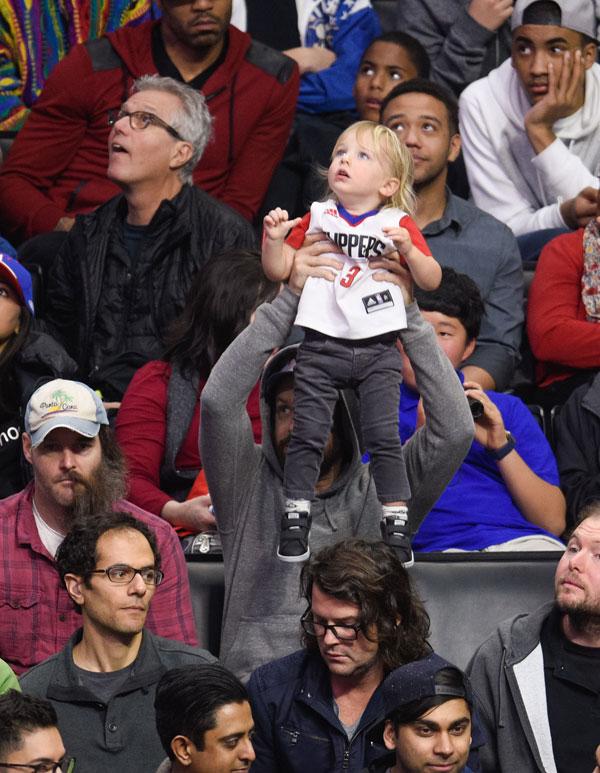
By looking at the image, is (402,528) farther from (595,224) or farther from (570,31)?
(570,31)

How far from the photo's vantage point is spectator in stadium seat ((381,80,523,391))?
561 centimetres

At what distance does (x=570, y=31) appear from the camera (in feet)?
20.9

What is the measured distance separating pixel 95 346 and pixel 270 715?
75.4 inches

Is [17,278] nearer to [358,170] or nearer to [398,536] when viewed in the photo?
[358,170]

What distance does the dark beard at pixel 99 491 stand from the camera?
4254 millimetres

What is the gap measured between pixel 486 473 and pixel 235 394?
1.04 m

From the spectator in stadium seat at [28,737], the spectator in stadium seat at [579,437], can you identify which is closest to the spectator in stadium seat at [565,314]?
the spectator in stadium seat at [579,437]

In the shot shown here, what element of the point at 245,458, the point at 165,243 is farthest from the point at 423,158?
the point at 245,458

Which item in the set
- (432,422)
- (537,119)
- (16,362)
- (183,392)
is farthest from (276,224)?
(537,119)

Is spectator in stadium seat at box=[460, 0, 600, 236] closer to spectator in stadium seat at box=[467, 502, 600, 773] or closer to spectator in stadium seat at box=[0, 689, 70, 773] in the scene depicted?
spectator in stadium seat at box=[467, 502, 600, 773]

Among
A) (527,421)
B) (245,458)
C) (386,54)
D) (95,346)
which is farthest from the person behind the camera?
(386,54)

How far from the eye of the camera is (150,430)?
15.9ft

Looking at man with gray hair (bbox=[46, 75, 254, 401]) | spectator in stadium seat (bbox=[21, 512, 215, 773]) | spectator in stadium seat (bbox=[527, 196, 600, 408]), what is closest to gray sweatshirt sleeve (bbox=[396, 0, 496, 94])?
spectator in stadium seat (bbox=[527, 196, 600, 408])

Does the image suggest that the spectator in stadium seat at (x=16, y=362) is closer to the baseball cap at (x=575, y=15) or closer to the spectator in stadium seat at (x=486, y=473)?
the spectator in stadium seat at (x=486, y=473)
